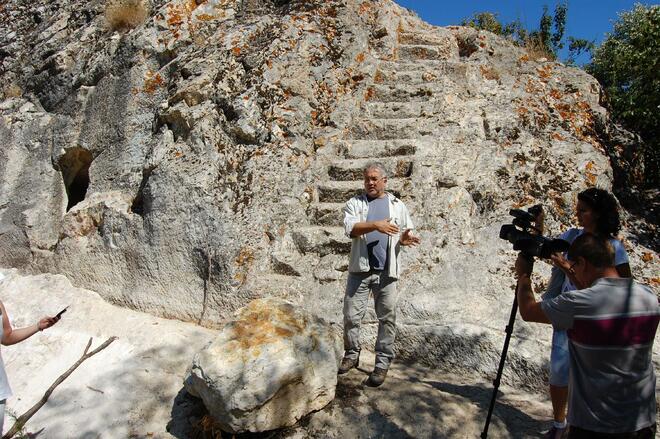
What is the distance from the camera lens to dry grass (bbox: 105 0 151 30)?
729 cm

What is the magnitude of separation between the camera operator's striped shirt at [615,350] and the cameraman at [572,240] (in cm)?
62

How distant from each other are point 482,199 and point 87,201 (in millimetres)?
4729

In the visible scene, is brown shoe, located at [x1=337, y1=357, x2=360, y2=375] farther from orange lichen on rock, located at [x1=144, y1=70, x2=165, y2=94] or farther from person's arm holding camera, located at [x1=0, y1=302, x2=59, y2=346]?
orange lichen on rock, located at [x1=144, y1=70, x2=165, y2=94]

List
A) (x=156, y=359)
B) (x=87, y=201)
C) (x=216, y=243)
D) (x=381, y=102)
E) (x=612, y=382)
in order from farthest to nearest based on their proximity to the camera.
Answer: (x=381, y=102) → (x=87, y=201) → (x=216, y=243) → (x=156, y=359) → (x=612, y=382)

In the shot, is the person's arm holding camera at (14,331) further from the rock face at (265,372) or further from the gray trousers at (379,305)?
the gray trousers at (379,305)

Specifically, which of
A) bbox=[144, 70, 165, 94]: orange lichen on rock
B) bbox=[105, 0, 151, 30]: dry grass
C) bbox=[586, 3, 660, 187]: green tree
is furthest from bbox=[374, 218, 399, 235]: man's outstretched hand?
bbox=[586, 3, 660, 187]: green tree

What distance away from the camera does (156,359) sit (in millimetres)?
4328

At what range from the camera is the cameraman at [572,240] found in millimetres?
2891

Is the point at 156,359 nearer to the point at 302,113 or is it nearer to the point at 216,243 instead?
the point at 216,243

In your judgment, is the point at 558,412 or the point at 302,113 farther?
the point at 302,113

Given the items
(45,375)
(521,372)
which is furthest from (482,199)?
(45,375)

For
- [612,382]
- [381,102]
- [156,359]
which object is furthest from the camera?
[381,102]

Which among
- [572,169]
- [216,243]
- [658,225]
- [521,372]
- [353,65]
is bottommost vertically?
[521,372]

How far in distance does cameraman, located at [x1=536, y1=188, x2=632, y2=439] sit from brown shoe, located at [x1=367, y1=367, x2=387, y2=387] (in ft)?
3.93
